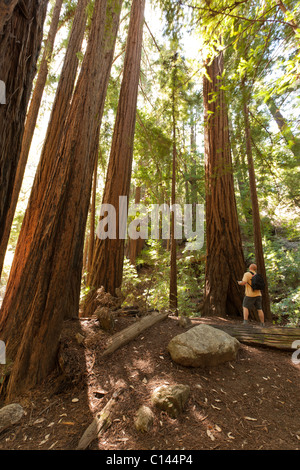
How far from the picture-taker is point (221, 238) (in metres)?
5.41

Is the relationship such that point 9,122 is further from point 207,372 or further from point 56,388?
point 207,372

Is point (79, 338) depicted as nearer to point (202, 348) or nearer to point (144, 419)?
point (144, 419)

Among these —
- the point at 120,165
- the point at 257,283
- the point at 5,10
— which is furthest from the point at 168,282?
the point at 5,10

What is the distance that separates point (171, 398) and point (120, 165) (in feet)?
15.3

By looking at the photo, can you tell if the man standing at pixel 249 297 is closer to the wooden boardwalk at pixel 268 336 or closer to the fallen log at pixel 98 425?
the wooden boardwalk at pixel 268 336

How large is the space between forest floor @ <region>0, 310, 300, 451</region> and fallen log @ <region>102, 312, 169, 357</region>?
0.08 m

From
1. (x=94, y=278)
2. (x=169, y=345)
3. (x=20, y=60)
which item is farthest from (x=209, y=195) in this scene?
(x=20, y=60)

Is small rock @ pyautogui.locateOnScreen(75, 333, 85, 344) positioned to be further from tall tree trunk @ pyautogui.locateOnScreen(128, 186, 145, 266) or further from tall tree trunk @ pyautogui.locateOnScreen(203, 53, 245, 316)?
tall tree trunk @ pyautogui.locateOnScreen(128, 186, 145, 266)

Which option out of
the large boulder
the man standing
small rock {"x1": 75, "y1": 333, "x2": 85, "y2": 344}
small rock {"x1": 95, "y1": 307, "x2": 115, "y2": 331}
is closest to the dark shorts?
the man standing

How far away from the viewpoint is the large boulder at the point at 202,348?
2.60 meters

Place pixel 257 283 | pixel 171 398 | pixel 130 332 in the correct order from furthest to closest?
pixel 257 283, pixel 130 332, pixel 171 398

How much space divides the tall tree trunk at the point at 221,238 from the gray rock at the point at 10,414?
4049 mm

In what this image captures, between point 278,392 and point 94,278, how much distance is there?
11.8 feet

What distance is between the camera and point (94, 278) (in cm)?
481
